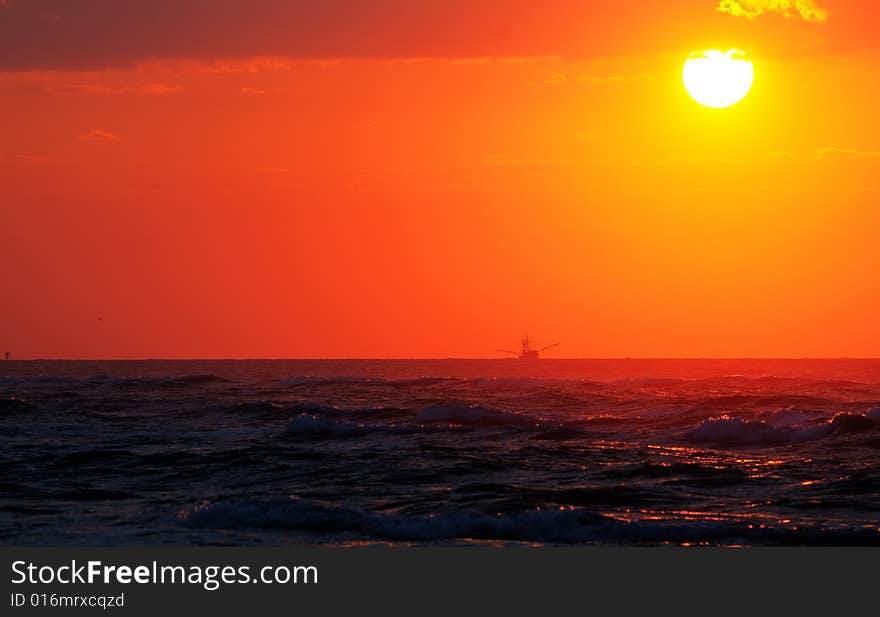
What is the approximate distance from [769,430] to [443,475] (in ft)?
45.5

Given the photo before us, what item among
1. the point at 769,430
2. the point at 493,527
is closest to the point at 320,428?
the point at 769,430

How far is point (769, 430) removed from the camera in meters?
34.1

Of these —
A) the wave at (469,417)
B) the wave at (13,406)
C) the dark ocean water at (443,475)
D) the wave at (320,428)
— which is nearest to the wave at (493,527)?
the dark ocean water at (443,475)

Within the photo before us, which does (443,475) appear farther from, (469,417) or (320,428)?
(469,417)

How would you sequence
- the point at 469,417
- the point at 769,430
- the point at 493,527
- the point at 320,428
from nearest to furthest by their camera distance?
the point at 493,527
the point at 769,430
the point at 320,428
the point at 469,417

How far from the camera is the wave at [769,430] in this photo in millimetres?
32875

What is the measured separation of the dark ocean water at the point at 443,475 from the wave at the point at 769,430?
9 cm

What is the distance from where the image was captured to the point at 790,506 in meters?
19.9

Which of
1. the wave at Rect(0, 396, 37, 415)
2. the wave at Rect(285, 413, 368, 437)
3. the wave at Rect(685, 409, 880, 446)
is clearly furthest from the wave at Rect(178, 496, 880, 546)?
the wave at Rect(0, 396, 37, 415)

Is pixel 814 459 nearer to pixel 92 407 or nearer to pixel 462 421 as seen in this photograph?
pixel 462 421

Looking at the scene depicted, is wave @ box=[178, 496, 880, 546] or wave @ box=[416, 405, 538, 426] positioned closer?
wave @ box=[178, 496, 880, 546]

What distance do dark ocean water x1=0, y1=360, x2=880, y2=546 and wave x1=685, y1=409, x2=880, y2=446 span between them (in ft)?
0.30

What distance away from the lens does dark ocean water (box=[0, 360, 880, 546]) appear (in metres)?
17.6

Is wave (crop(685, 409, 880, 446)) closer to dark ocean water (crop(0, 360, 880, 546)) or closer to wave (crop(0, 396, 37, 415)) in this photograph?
dark ocean water (crop(0, 360, 880, 546))
